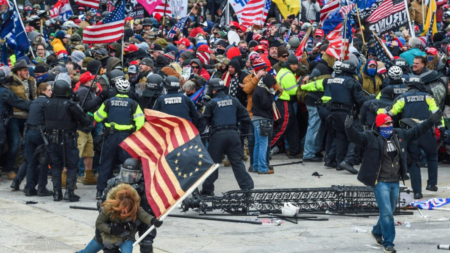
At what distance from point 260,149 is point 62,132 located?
13.1ft

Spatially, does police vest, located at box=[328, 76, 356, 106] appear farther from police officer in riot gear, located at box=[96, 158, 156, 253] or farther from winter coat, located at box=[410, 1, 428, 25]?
winter coat, located at box=[410, 1, 428, 25]

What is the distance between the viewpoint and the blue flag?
14977 millimetres

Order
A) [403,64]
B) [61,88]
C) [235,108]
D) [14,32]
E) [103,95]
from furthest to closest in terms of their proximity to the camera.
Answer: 1. [403,64]
2. [14,32]
3. [103,95]
4. [235,108]
5. [61,88]

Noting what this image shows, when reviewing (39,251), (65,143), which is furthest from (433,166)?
(39,251)

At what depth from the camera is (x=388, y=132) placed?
9570 mm

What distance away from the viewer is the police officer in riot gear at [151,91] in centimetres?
1296

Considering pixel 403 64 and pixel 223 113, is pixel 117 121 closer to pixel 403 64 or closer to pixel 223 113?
pixel 223 113

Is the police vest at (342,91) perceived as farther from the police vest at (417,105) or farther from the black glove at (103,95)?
the black glove at (103,95)

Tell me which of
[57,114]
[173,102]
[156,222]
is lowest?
[156,222]

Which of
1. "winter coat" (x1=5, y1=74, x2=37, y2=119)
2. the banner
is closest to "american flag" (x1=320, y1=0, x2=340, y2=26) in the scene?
the banner

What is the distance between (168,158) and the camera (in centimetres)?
833

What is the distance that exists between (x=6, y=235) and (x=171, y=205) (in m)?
3.12

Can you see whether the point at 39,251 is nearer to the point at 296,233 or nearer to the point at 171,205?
the point at 171,205

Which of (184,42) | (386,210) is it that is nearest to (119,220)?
(386,210)
